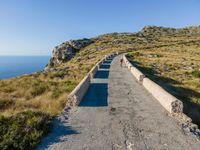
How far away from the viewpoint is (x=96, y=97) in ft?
48.3

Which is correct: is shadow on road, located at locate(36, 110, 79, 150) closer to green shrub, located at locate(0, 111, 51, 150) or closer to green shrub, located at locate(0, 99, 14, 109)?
green shrub, located at locate(0, 111, 51, 150)

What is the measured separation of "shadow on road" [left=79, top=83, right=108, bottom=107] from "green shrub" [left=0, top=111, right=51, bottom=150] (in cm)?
322

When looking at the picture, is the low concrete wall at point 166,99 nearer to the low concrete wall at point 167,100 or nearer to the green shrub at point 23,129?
the low concrete wall at point 167,100

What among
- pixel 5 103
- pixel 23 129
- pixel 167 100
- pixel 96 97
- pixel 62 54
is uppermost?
pixel 62 54

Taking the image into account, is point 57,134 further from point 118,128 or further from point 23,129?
point 118,128

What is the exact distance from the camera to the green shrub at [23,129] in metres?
7.51

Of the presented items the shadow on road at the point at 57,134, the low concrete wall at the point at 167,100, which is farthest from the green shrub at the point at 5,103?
the low concrete wall at the point at 167,100

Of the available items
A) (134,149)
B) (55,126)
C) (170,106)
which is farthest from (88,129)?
(170,106)

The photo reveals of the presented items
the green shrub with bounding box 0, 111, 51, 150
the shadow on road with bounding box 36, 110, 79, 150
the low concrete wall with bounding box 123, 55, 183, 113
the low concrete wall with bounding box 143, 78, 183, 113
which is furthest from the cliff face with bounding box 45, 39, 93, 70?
the shadow on road with bounding box 36, 110, 79, 150

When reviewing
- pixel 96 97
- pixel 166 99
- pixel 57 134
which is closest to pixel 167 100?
pixel 166 99

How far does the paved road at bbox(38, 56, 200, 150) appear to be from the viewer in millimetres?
7784

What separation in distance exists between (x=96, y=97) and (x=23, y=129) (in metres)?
6.69

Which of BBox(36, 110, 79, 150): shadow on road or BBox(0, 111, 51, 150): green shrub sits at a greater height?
BBox(0, 111, 51, 150): green shrub

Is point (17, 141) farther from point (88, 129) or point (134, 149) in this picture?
point (134, 149)
